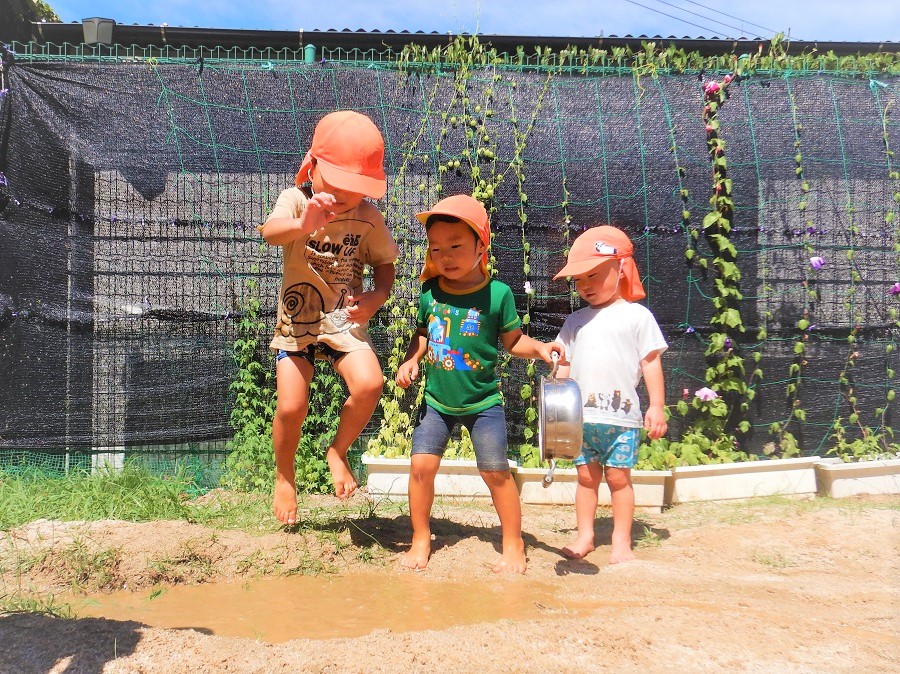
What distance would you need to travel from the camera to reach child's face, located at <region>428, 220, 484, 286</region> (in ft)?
11.2

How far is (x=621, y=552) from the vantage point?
11.9 feet

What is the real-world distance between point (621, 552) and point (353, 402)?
1517 mm

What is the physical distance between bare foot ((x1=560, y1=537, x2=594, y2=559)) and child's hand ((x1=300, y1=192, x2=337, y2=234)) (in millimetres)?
2006

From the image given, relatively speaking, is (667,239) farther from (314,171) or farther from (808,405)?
(314,171)

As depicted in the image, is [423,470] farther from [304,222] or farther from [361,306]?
[304,222]

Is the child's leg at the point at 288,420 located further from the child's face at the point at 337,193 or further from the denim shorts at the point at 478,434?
the child's face at the point at 337,193

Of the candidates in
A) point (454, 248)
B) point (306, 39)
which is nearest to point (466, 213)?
point (454, 248)

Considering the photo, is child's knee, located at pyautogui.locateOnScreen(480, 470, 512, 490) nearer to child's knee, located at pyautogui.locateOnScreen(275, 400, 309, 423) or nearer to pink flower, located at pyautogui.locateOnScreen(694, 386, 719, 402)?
child's knee, located at pyautogui.locateOnScreen(275, 400, 309, 423)

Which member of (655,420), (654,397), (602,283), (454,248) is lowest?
(655,420)

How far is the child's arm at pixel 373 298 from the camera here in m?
3.41

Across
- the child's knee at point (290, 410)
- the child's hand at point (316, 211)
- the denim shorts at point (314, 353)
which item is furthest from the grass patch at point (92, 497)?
the child's hand at point (316, 211)

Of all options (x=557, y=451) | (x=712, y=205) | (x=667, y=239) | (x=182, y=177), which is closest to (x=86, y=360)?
(x=182, y=177)

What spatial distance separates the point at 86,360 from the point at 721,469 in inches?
165

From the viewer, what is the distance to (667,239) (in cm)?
524
